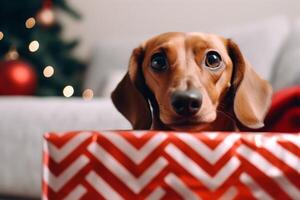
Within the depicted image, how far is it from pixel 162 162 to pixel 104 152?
0.07m

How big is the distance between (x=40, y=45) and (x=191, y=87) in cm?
226

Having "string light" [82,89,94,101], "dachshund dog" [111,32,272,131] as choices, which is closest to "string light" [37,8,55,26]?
"string light" [82,89,94,101]

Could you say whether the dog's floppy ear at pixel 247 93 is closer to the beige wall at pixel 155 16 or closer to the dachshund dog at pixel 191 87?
the dachshund dog at pixel 191 87

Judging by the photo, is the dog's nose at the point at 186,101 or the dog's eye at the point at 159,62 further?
the dog's eye at the point at 159,62

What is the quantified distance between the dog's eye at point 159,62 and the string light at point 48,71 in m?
2.08

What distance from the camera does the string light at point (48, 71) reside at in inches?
114

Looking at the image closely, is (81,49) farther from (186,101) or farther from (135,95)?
(186,101)

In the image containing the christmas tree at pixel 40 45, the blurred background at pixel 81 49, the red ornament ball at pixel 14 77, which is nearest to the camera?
the blurred background at pixel 81 49

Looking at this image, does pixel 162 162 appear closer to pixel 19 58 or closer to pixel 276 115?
pixel 276 115

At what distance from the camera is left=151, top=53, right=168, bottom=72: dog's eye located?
0.88 meters

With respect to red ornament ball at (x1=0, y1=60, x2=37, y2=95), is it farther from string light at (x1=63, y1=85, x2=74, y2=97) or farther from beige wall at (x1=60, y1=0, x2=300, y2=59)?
beige wall at (x1=60, y1=0, x2=300, y2=59)

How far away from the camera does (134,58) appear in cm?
95

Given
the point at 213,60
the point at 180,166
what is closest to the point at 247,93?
the point at 213,60

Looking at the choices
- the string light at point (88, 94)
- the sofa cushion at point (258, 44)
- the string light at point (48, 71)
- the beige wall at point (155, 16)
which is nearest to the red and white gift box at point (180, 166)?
the sofa cushion at point (258, 44)
